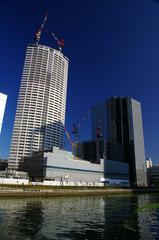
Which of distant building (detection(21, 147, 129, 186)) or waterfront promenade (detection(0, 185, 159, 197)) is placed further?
distant building (detection(21, 147, 129, 186))

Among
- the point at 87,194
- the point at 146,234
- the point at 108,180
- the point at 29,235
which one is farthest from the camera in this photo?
the point at 108,180

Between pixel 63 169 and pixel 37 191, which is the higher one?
pixel 63 169

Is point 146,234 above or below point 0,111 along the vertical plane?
below

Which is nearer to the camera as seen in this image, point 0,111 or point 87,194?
point 0,111

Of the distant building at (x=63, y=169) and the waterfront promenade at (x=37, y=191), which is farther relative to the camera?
the distant building at (x=63, y=169)

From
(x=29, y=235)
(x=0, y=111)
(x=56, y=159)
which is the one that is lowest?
(x=29, y=235)

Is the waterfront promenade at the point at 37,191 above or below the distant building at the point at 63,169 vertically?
below

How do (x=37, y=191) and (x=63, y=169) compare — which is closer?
(x=37, y=191)

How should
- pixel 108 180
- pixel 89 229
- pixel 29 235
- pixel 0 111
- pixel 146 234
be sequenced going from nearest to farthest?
pixel 29 235
pixel 146 234
pixel 89 229
pixel 0 111
pixel 108 180

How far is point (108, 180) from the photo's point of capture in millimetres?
195750

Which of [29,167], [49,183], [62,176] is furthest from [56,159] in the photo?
[49,183]

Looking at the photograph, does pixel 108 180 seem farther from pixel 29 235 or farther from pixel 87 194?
pixel 29 235

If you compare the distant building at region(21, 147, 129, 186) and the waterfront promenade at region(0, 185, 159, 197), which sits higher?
the distant building at region(21, 147, 129, 186)

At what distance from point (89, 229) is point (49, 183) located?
8819cm
